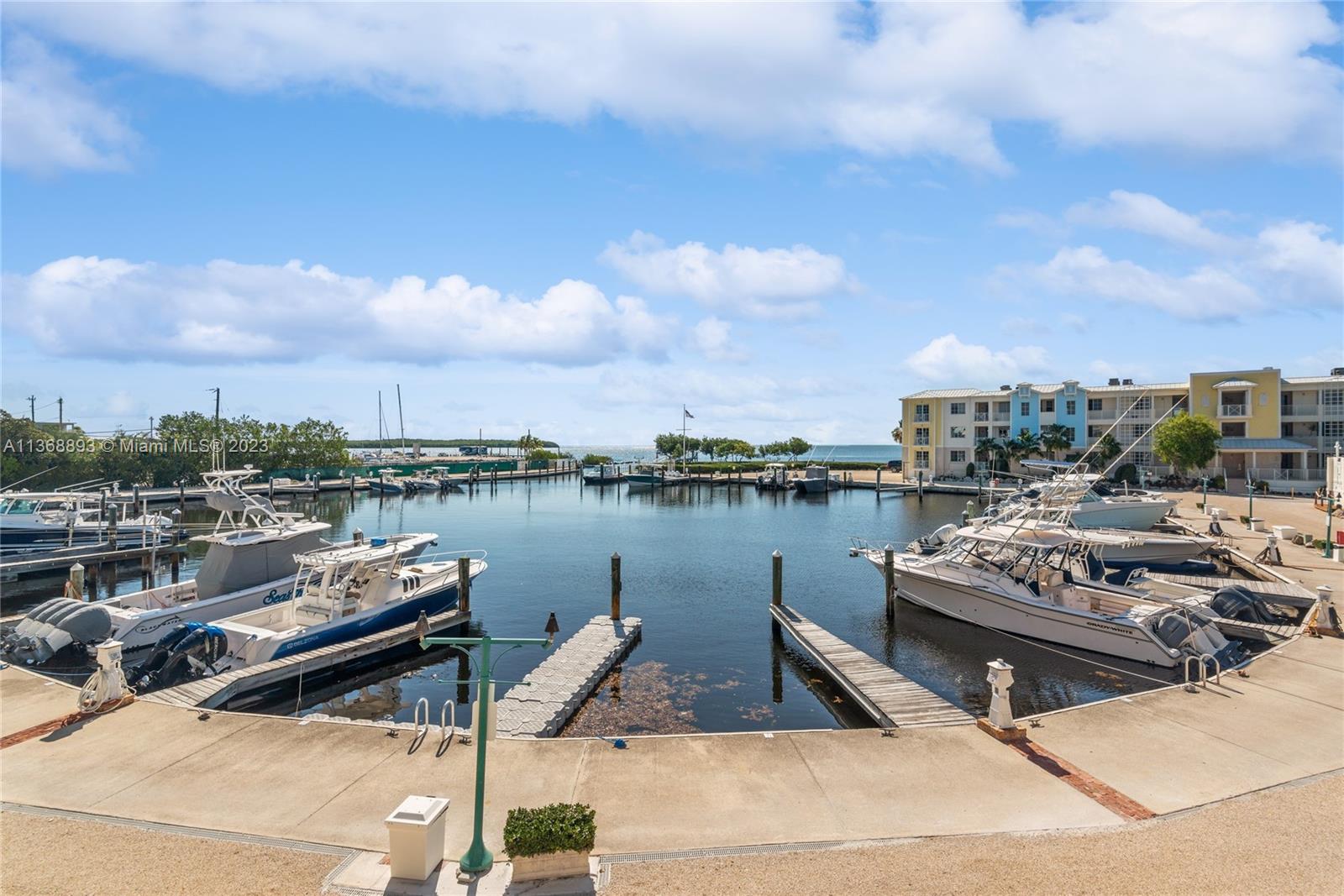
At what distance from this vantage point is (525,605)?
30.0m

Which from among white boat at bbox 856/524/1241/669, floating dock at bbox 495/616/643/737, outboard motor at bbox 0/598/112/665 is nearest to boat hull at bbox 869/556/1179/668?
white boat at bbox 856/524/1241/669

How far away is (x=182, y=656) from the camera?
1891cm

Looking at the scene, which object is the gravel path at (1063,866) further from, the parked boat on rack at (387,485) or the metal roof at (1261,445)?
the parked boat on rack at (387,485)

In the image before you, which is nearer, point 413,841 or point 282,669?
point 413,841

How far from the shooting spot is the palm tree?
76375mm

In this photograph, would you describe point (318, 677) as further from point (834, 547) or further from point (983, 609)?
point (834, 547)

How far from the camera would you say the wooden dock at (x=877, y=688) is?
1457 cm

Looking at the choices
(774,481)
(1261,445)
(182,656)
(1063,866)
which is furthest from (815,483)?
(1063,866)

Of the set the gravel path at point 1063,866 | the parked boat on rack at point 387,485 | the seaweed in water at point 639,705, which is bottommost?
the seaweed in water at point 639,705

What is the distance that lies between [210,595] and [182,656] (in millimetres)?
4604

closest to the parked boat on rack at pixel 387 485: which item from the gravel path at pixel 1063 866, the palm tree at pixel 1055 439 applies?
the palm tree at pixel 1055 439

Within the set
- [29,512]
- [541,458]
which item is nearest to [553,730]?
[29,512]

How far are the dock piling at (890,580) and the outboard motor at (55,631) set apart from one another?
25220mm

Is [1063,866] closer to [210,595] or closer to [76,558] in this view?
[210,595]
